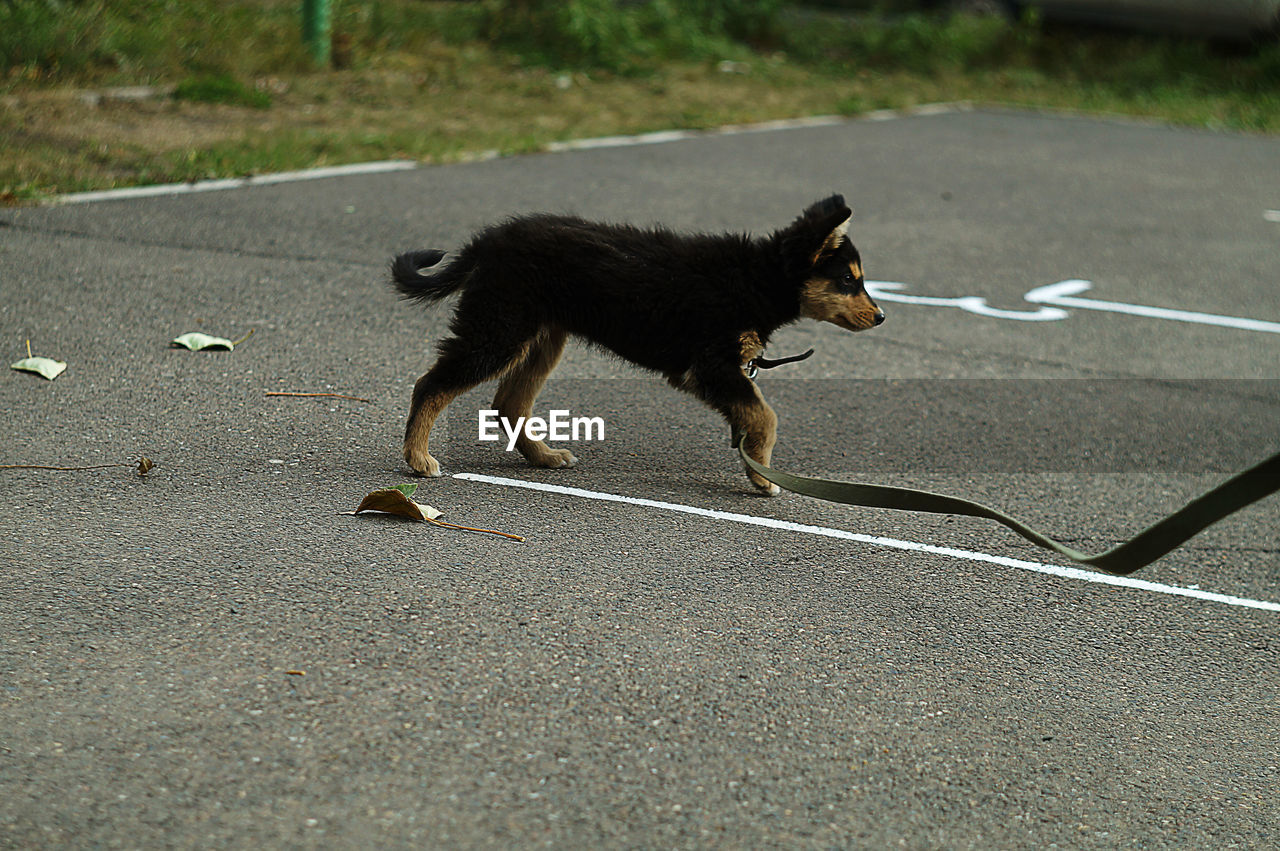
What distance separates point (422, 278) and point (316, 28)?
9.28 meters

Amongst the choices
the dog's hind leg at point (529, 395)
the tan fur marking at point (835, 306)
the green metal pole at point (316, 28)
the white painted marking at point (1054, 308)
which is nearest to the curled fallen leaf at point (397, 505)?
the dog's hind leg at point (529, 395)

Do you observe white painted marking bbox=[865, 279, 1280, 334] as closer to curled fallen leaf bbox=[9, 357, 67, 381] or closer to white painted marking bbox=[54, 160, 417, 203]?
white painted marking bbox=[54, 160, 417, 203]

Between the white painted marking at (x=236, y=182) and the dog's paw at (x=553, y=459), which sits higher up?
the dog's paw at (x=553, y=459)

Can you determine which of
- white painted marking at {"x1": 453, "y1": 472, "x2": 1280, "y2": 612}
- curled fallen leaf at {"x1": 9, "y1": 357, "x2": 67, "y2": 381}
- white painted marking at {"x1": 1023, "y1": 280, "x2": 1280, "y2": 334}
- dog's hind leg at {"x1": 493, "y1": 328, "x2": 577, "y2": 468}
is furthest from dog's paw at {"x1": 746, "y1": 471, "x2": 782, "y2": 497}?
white painted marking at {"x1": 1023, "y1": 280, "x2": 1280, "y2": 334}

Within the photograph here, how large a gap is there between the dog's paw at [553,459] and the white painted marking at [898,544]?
6.8 inches

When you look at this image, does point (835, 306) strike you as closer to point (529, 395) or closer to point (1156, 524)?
point (529, 395)

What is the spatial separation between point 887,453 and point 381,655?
8.61 feet

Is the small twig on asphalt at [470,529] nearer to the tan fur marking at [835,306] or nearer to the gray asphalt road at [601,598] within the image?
the gray asphalt road at [601,598]

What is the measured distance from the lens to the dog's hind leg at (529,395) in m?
4.97

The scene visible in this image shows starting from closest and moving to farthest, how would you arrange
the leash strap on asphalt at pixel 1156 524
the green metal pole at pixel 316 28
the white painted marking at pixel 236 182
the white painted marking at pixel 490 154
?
the leash strap on asphalt at pixel 1156 524, the white painted marking at pixel 236 182, the white painted marking at pixel 490 154, the green metal pole at pixel 316 28

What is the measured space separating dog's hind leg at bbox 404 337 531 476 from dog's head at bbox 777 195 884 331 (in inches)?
38.5

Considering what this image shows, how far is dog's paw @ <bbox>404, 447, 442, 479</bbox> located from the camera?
476cm

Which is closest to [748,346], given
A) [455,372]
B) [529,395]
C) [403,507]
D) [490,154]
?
[529,395]

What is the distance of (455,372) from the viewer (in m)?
4.58
